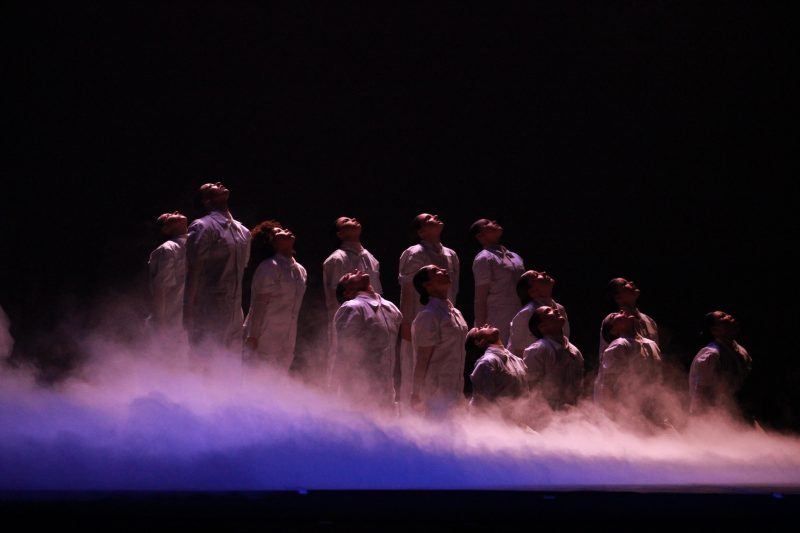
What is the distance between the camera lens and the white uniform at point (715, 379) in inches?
262

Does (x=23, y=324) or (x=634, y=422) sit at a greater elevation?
(x=23, y=324)

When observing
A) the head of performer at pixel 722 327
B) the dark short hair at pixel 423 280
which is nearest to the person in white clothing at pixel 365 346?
the dark short hair at pixel 423 280

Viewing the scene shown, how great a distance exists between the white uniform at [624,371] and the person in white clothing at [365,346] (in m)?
1.38

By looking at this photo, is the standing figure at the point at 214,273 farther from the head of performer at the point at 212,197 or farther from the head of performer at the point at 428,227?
the head of performer at the point at 428,227

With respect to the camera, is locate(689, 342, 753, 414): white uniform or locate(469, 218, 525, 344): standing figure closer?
locate(689, 342, 753, 414): white uniform

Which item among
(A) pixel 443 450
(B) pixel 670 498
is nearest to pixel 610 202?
(A) pixel 443 450

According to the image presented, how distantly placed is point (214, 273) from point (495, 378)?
75.0 inches

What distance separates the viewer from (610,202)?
8.80 metres

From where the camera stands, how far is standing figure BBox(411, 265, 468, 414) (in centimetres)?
565

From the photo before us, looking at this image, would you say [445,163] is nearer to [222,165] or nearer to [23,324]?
[222,165]

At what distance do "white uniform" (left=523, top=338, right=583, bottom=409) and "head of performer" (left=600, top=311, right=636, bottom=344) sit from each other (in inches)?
26.0

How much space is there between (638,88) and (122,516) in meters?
6.74

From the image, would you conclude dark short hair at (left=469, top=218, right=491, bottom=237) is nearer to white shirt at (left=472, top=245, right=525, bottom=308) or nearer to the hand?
white shirt at (left=472, top=245, right=525, bottom=308)

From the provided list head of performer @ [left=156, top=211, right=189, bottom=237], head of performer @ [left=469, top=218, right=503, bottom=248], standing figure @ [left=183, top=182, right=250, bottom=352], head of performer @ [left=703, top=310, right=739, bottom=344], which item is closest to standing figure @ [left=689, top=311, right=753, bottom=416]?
head of performer @ [left=703, top=310, right=739, bottom=344]
